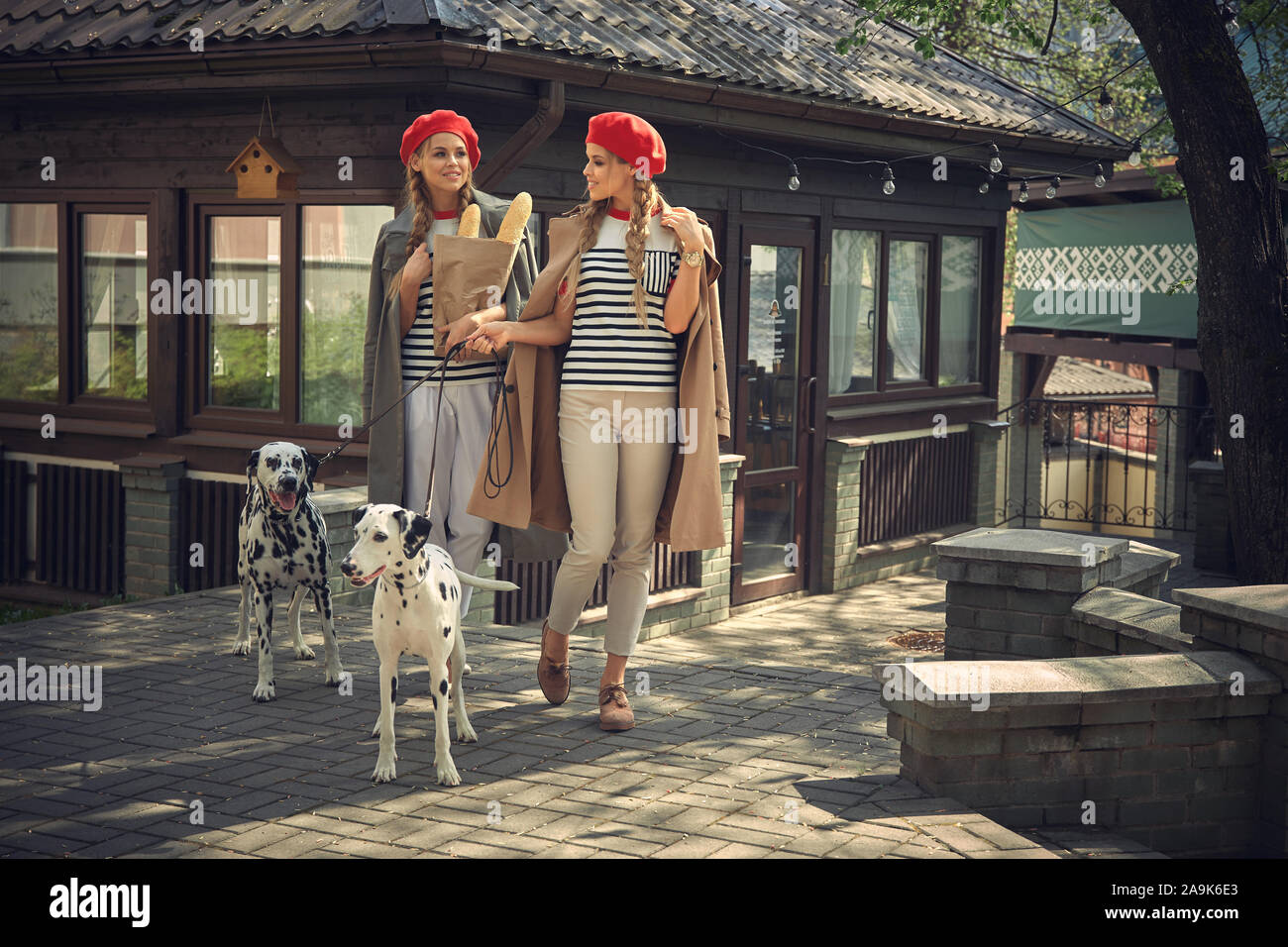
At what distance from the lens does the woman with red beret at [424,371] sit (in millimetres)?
5836

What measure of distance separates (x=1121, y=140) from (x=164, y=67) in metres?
8.86

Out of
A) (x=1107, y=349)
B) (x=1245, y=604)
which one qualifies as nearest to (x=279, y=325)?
(x=1245, y=604)

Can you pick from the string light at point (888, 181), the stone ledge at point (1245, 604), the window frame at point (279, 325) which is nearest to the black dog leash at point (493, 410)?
the stone ledge at point (1245, 604)

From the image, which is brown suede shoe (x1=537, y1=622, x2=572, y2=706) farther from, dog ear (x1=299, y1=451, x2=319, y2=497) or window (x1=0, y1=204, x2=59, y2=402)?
window (x1=0, y1=204, x2=59, y2=402)

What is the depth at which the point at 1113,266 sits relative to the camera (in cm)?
1783

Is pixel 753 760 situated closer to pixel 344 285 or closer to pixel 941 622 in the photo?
pixel 344 285

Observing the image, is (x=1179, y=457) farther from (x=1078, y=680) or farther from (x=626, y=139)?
(x=626, y=139)

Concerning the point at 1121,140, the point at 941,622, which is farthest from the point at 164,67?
the point at 1121,140

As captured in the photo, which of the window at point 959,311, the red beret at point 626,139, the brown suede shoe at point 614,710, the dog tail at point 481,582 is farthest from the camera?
the window at point 959,311

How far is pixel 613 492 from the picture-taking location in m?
5.46

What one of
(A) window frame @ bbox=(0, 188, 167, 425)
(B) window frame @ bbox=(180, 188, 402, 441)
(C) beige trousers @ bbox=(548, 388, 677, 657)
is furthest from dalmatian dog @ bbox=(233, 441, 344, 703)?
(A) window frame @ bbox=(0, 188, 167, 425)

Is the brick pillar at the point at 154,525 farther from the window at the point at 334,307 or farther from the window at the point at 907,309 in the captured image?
the window at the point at 907,309

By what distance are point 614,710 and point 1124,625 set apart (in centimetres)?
243

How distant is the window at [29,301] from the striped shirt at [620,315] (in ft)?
20.7
